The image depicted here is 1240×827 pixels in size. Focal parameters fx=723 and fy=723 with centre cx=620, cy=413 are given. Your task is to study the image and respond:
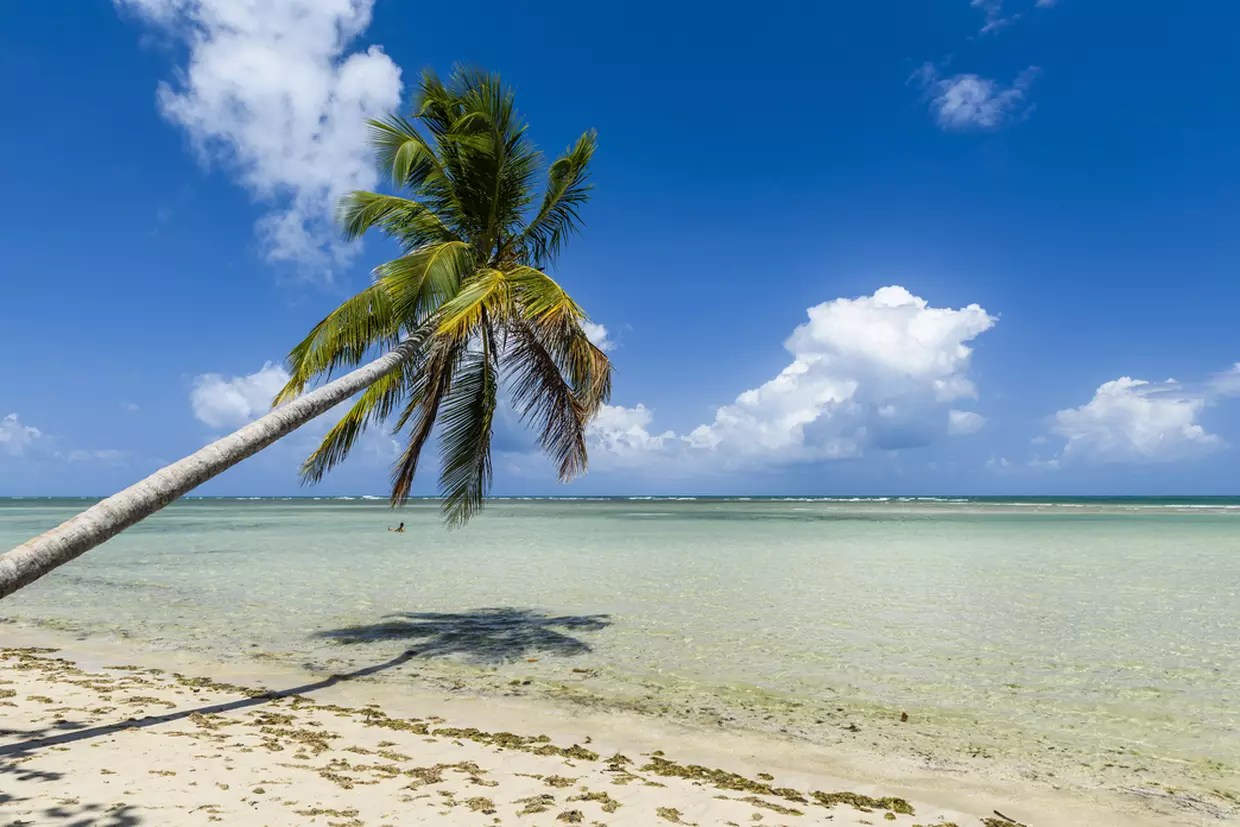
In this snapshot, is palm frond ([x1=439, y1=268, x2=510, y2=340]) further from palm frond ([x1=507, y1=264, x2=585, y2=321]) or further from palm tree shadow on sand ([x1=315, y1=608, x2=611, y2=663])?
palm tree shadow on sand ([x1=315, y1=608, x2=611, y2=663])

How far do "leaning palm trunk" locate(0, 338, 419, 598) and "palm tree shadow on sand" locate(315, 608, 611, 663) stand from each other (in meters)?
4.33

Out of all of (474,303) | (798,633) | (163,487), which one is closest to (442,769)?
(163,487)

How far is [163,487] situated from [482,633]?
6.79 meters

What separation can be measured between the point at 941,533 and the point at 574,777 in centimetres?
3285

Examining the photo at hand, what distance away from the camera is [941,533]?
3419 cm

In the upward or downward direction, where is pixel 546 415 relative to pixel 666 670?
upward

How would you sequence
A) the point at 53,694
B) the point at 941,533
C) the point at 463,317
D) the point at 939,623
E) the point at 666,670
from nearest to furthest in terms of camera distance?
the point at 53,694 → the point at 463,317 → the point at 666,670 → the point at 939,623 → the point at 941,533

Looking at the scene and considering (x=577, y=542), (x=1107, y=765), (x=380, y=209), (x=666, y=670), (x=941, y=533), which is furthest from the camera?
(x=941, y=533)

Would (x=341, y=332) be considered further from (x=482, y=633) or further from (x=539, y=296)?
(x=482, y=633)

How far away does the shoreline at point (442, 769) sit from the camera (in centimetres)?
470

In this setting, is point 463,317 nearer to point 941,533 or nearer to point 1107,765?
point 1107,765

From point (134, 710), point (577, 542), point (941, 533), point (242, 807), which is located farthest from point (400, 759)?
point (941, 533)

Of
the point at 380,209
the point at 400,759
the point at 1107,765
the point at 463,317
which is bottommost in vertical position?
the point at 1107,765

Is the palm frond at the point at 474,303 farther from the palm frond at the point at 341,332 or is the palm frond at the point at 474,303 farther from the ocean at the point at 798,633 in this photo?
the ocean at the point at 798,633
